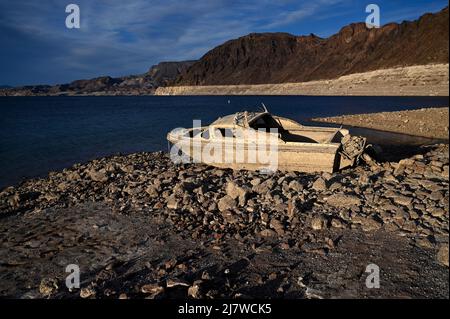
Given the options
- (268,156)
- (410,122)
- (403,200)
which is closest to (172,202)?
(268,156)

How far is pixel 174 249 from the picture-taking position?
782cm

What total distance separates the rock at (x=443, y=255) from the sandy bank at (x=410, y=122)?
16701 mm

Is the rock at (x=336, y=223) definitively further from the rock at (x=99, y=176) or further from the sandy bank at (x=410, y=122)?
the sandy bank at (x=410, y=122)

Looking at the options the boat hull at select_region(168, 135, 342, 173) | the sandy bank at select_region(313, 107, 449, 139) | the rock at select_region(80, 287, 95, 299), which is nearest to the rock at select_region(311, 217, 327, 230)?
the boat hull at select_region(168, 135, 342, 173)

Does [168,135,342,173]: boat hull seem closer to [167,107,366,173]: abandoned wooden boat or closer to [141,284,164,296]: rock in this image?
[167,107,366,173]: abandoned wooden boat

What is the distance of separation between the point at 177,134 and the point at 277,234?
8.50 meters

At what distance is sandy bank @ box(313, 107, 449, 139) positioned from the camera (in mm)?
22394

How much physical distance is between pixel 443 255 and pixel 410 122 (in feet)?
75.5

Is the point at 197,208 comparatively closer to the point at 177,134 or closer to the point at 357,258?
the point at 357,258

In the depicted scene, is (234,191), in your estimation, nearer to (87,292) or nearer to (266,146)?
(266,146)

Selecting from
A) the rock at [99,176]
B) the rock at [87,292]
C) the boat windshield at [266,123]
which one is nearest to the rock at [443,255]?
the rock at [87,292]

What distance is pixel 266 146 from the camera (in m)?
12.7

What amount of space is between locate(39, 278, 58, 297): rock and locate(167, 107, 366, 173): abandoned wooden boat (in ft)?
25.7

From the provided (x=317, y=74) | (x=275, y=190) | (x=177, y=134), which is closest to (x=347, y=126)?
(x=177, y=134)
